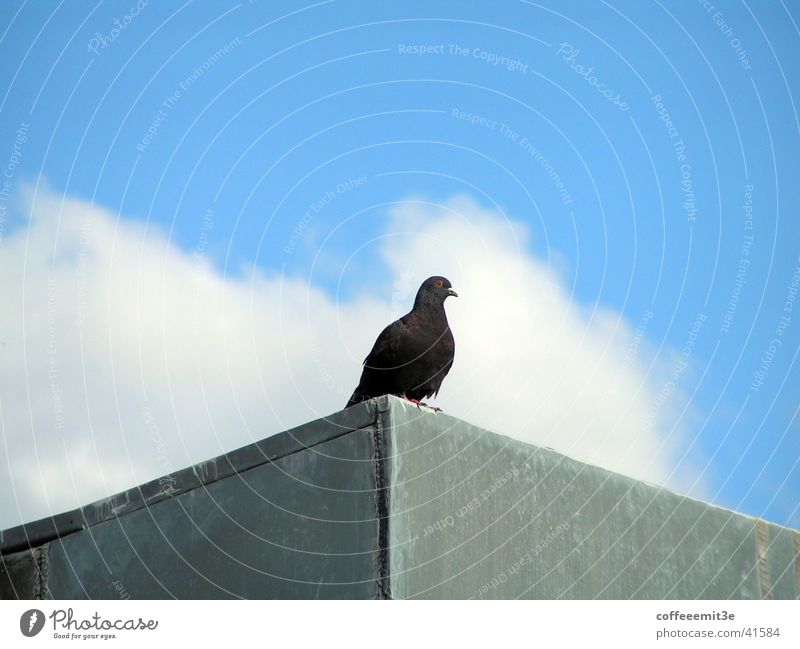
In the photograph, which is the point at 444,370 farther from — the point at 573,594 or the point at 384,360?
the point at 573,594

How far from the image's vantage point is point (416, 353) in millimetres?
14961

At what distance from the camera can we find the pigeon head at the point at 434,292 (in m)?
15.6

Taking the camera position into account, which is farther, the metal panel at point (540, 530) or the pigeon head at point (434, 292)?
the pigeon head at point (434, 292)

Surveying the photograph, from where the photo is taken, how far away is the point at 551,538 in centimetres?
1147

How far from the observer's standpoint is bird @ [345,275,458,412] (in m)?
15.0

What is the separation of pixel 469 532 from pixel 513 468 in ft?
3.07
